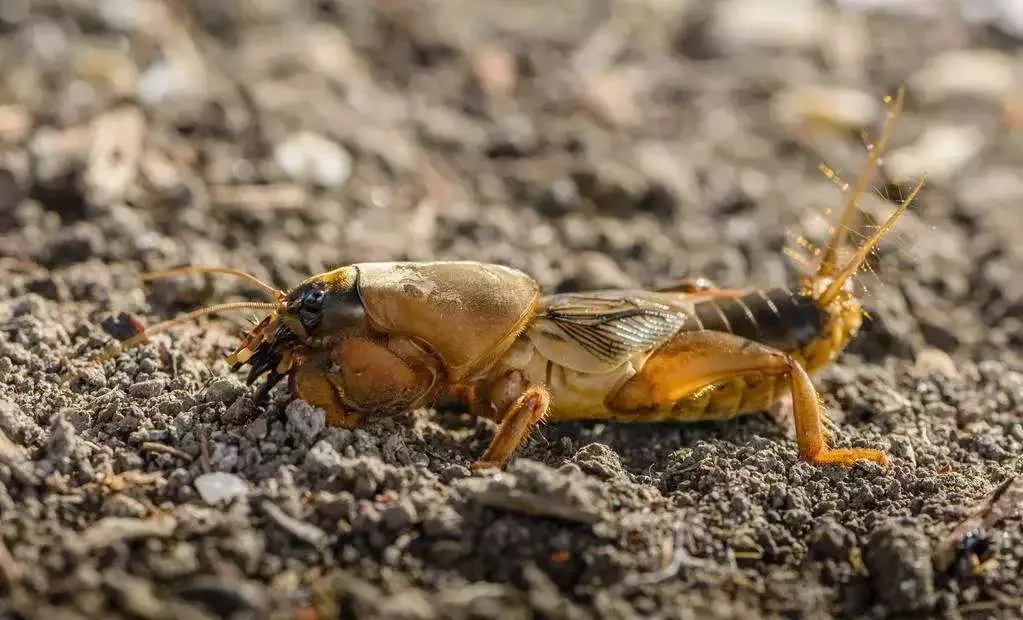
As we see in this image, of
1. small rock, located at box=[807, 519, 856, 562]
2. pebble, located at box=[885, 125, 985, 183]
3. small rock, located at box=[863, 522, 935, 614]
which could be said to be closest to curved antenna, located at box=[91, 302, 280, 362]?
small rock, located at box=[807, 519, 856, 562]

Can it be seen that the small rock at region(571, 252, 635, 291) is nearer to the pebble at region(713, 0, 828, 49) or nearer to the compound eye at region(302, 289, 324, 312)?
the compound eye at region(302, 289, 324, 312)

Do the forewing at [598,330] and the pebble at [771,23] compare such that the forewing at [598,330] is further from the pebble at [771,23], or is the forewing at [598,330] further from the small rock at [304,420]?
the pebble at [771,23]

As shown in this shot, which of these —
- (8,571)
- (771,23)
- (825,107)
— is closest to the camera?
(8,571)

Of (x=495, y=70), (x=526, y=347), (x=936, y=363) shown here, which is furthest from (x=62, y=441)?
(x=495, y=70)

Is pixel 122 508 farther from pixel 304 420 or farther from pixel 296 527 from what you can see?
pixel 304 420

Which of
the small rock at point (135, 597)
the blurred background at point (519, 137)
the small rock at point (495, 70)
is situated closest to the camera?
the small rock at point (135, 597)

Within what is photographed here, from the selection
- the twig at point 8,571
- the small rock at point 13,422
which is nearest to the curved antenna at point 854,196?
the small rock at point 13,422
